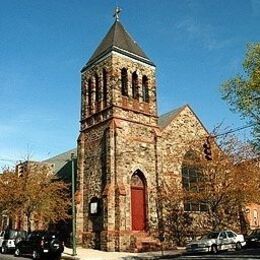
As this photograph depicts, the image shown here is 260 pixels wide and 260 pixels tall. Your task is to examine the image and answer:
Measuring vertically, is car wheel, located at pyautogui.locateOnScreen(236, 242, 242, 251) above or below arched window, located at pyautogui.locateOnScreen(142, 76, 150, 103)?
below

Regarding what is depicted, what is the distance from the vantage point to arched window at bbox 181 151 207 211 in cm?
3419

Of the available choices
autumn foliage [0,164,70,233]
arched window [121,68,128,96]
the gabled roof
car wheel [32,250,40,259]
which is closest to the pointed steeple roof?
arched window [121,68,128,96]

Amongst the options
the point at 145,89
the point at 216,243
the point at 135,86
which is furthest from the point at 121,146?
the point at 216,243

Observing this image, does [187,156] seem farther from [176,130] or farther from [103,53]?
[103,53]

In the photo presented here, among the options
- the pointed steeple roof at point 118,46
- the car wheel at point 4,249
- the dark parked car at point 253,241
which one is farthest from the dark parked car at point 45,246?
the pointed steeple roof at point 118,46

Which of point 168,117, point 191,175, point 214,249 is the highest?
point 168,117

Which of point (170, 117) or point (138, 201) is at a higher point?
point (170, 117)

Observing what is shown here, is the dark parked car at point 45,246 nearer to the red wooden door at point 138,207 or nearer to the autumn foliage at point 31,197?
the red wooden door at point 138,207

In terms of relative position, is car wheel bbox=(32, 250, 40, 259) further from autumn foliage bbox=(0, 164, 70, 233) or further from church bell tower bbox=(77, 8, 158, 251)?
autumn foliage bbox=(0, 164, 70, 233)

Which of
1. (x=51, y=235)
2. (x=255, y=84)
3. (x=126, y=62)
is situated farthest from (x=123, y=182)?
(x=255, y=84)

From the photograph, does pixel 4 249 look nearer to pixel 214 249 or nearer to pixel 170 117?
pixel 214 249

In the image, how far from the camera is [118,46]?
34.8 meters

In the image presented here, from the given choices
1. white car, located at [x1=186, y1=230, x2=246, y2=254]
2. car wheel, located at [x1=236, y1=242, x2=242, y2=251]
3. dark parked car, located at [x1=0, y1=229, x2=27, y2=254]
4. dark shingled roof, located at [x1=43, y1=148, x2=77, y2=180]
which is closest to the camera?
white car, located at [x1=186, y1=230, x2=246, y2=254]

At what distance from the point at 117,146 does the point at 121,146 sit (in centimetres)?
38
